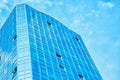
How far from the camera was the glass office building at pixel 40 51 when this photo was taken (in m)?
37.9

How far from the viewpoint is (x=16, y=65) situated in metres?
37.9

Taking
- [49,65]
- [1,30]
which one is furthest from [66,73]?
[1,30]

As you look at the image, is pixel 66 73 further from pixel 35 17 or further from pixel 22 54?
pixel 35 17

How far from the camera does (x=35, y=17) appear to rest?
53.4m

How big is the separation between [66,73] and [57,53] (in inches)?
202

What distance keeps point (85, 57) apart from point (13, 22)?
50.4 ft

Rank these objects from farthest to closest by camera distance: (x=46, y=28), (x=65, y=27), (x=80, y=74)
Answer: (x=65, y=27), (x=46, y=28), (x=80, y=74)

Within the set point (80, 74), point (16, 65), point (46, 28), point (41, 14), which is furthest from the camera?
point (41, 14)

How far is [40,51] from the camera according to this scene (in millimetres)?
42188

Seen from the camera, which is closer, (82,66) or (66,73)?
(66,73)

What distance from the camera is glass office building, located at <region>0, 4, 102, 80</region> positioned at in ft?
124

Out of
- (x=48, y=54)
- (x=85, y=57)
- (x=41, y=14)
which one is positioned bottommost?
(x=48, y=54)

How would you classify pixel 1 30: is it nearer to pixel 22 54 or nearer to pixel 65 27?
pixel 65 27

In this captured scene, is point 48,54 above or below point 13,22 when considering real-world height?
below
